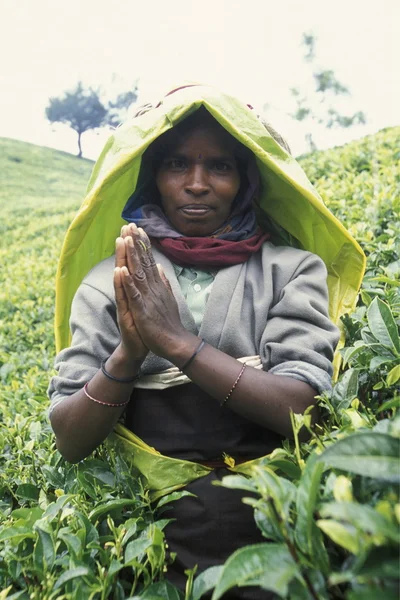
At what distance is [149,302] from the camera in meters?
1.65

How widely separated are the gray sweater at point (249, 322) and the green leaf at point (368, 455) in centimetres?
83

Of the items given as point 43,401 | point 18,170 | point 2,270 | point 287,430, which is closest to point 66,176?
point 18,170

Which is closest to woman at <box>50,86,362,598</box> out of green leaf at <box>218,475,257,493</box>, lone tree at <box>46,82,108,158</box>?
green leaf at <box>218,475,257,493</box>

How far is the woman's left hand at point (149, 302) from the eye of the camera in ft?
5.34

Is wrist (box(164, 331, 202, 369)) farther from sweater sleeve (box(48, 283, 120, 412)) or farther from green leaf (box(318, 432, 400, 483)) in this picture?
green leaf (box(318, 432, 400, 483))

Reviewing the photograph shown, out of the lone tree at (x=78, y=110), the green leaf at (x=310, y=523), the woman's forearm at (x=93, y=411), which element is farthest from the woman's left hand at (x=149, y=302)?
the lone tree at (x=78, y=110)

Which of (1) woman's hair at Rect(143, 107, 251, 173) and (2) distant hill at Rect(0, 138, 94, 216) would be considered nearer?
(1) woman's hair at Rect(143, 107, 251, 173)

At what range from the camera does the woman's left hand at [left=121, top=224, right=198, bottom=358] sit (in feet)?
5.34

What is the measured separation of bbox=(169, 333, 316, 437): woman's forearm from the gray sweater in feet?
0.21

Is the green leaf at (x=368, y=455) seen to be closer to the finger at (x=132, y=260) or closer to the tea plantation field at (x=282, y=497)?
the tea plantation field at (x=282, y=497)

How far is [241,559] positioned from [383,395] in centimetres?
101

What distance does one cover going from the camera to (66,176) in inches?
805

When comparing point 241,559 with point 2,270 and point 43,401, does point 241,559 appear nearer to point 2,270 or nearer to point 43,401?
point 43,401

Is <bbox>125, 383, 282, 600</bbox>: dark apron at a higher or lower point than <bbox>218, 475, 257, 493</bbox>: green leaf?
lower
